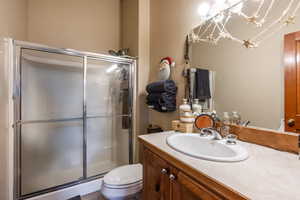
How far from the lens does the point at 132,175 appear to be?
56.0 inches

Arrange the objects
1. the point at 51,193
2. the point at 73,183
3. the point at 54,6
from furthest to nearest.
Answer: the point at 54,6
the point at 73,183
the point at 51,193

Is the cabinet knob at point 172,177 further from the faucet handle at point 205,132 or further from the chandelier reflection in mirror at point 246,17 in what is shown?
the chandelier reflection in mirror at point 246,17

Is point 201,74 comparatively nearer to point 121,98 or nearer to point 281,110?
point 281,110

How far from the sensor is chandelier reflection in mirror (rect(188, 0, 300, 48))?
34.8 inches

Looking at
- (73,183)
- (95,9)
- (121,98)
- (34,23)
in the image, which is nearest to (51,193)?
(73,183)

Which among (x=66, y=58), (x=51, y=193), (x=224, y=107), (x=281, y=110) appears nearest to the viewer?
(x=281, y=110)

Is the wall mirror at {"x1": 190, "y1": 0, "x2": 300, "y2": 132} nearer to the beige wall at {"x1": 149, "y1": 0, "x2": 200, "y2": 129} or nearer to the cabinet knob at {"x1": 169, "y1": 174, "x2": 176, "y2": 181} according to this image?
the beige wall at {"x1": 149, "y1": 0, "x2": 200, "y2": 129}

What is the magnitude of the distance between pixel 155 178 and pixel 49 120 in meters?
1.49

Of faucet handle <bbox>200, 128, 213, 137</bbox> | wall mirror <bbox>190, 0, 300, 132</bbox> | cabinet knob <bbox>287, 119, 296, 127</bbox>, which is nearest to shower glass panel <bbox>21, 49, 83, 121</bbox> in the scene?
faucet handle <bbox>200, 128, 213, 137</bbox>

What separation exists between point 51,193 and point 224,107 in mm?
1972

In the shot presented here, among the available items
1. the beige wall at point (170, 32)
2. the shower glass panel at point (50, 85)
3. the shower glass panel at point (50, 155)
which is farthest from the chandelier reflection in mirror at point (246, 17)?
the shower glass panel at point (50, 155)

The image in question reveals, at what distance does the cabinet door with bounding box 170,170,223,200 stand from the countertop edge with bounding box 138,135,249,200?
0.08 feet

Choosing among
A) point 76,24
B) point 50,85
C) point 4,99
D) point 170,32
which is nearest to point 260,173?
point 170,32

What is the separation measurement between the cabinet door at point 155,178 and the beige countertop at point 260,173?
13 centimetres
